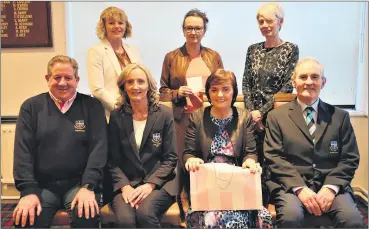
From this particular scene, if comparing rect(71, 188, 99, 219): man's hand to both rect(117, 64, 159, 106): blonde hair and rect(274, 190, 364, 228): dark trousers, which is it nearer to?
rect(117, 64, 159, 106): blonde hair

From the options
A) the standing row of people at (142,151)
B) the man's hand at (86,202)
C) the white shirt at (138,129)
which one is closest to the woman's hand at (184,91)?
the standing row of people at (142,151)

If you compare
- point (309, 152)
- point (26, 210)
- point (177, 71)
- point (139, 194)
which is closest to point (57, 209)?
point (26, 210)

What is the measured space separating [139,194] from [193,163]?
1.27 feet

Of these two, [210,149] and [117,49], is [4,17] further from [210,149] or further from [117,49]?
[210,149]

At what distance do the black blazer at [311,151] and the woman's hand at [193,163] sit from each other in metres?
0.46

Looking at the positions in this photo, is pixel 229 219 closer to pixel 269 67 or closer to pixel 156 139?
pixel 156 139

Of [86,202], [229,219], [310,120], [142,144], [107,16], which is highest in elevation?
[107,16]

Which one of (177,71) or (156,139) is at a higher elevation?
(177,71)

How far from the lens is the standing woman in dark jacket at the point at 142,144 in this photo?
8.11 feet

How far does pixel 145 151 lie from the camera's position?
2.54m

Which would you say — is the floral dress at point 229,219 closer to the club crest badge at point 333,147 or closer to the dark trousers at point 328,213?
the dark trousers at point 328,213

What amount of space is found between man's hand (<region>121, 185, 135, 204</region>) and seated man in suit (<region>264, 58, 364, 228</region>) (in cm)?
88

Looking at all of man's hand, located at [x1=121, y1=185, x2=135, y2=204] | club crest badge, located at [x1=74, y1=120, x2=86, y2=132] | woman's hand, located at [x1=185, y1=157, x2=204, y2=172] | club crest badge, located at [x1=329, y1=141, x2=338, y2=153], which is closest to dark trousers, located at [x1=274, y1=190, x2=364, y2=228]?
club crest badge, located at [x1=329, y1=141, x2=338, y2=153]

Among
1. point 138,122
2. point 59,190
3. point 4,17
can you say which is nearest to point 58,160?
point 59,190
